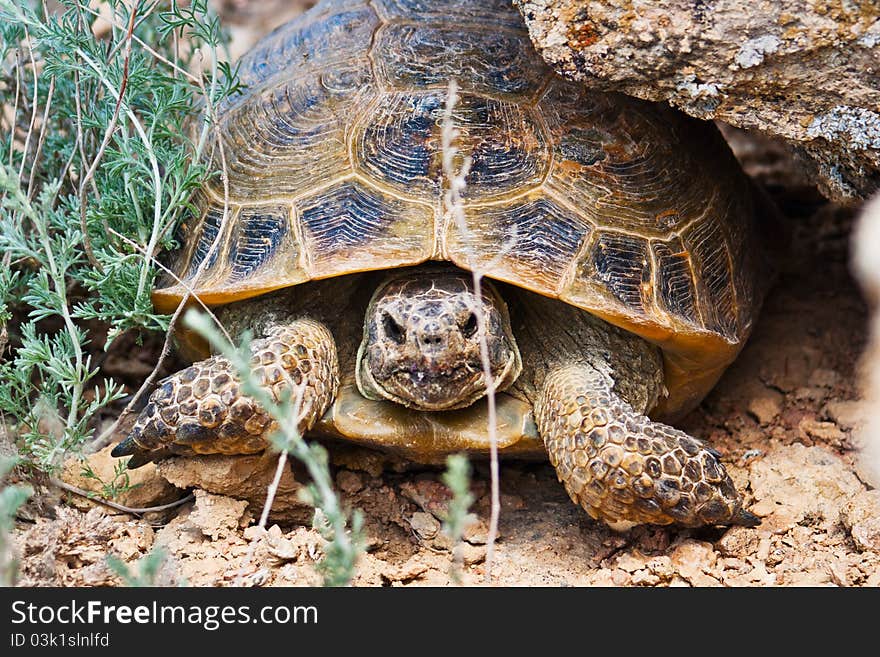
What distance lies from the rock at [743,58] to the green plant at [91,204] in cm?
131

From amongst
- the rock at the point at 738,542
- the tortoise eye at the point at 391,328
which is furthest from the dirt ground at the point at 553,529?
the tortoise eye at the point at 391,328

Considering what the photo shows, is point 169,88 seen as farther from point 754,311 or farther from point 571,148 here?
point 754,311

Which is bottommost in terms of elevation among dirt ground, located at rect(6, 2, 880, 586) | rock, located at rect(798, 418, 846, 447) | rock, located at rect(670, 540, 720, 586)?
rock, located at rect(670, 540, 720, 586)

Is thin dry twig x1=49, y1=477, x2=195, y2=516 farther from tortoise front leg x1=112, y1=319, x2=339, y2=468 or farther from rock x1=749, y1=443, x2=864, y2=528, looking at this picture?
rock x1=749, y1=443, x2=864, y2=528

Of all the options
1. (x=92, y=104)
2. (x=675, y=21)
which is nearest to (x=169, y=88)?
(x=92, y=104)

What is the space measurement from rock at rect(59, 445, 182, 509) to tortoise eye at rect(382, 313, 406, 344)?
3.34 feet

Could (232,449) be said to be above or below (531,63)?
below

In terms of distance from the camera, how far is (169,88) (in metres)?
3.66

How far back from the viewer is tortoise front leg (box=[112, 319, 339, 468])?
309 centimetres

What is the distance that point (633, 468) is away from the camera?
3.04 meters

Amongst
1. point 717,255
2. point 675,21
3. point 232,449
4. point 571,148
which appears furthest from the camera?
point 717,255

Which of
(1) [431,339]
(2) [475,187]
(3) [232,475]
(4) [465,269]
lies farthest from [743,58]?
(3) [232,475]

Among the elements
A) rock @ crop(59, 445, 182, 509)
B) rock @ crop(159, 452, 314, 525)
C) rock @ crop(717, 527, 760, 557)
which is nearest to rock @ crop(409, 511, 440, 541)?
rock @ crop(159, 452, 314, 525)

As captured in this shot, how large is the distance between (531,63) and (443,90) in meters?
0.40
